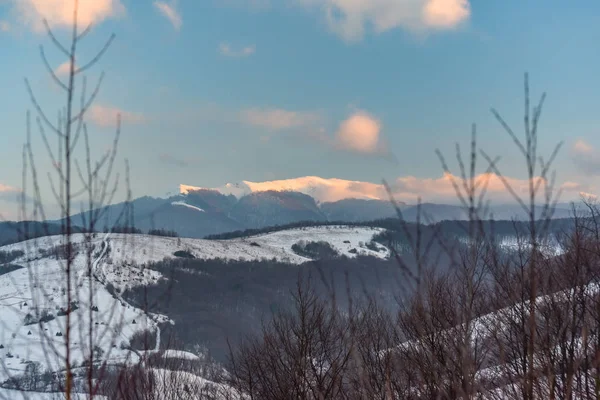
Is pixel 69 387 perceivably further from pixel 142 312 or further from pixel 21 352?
pixel 21 352

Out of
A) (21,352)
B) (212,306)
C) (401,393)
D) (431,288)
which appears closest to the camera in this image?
(431,288)

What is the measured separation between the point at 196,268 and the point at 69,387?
180507mm

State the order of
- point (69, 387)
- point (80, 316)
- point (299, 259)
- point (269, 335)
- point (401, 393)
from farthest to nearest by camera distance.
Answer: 1. point (299, 259)
2. point (269, 335)
3. point (401, 393)
4. point (80, 316)
5. point (69, 387)

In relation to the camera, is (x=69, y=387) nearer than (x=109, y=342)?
Yes

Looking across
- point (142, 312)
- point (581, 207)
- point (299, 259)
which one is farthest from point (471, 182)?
point (299, 259)

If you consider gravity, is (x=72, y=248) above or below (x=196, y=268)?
above

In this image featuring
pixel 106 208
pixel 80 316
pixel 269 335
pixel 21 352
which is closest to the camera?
pixel 80 316

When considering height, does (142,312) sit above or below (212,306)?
above

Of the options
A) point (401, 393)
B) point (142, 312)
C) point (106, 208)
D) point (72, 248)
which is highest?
point (106, 208)

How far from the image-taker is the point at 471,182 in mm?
3799

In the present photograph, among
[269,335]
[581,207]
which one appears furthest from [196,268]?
[581,207]

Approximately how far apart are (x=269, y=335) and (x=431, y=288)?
10790mm

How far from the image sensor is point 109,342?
424 centimetres

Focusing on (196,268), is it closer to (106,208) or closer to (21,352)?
(21,352)
